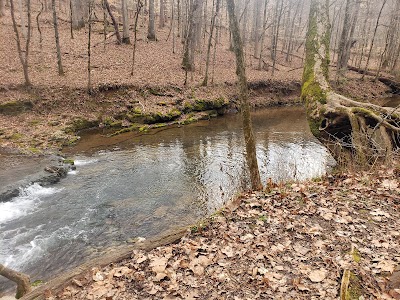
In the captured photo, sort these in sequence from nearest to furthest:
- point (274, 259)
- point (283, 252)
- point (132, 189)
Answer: point (274, 259), point (283, 252), point (132, 189)

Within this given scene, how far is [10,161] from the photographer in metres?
11.4

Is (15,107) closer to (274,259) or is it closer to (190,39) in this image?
(190,39)

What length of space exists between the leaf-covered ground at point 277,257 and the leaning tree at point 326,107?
3402mm

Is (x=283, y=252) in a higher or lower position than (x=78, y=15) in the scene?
lower

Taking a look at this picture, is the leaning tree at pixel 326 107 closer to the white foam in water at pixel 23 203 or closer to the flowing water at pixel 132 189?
the flowing water at pixel 132 189

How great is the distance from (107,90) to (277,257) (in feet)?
55.5

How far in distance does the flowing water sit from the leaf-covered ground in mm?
2267

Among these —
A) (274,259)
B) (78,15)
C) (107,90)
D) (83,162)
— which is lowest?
(83,162)

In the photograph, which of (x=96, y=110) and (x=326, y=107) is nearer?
(x=326, y=107)

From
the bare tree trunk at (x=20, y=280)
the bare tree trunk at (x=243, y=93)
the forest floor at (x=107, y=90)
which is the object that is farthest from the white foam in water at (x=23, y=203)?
the bare tree trunk at (x=243, y=93)

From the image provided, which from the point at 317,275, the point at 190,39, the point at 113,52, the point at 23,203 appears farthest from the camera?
the point at 190,39

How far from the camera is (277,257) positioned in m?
4.32

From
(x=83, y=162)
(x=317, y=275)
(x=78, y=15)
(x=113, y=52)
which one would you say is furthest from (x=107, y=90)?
(x=317, y=275)

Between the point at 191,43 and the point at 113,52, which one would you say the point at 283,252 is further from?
the point at 113,52
